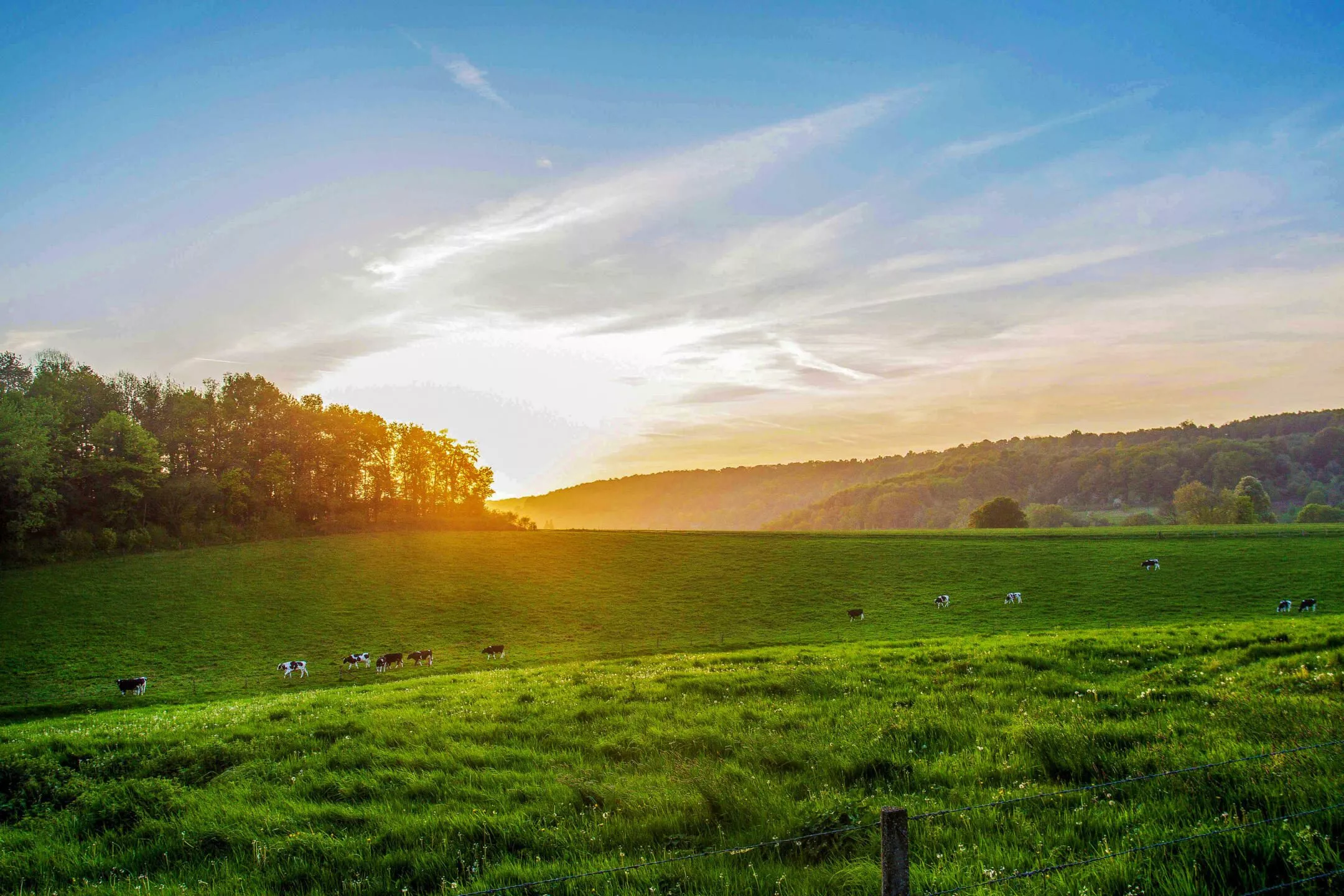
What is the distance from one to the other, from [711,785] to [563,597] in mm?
51299

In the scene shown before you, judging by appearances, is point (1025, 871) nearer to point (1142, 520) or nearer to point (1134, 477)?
point (1142, 520)

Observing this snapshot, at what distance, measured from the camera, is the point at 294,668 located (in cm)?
3644

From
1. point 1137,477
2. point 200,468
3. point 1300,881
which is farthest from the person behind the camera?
point 1137,477

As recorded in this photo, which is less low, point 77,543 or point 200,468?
point 200,468

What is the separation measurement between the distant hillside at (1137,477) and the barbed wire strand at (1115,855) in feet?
490

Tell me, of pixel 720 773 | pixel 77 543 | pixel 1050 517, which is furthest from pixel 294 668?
pixel 1050 517

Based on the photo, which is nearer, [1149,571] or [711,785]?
[711,785]

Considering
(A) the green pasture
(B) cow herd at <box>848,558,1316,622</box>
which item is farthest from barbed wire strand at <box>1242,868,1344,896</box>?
(B) cow herd at <box>848,558,1316,622</box>

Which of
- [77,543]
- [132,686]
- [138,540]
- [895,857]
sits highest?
[895,857]

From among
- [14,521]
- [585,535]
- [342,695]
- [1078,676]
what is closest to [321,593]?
[14,521]

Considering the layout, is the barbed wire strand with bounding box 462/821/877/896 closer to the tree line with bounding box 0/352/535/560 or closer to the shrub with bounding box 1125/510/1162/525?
the tree line with bounding box 0/352/535/560

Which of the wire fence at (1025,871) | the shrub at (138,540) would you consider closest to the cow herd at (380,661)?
the wire fence at (1025,871)

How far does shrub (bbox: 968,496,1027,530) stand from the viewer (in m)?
103

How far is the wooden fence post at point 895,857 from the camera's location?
12.6 feet
